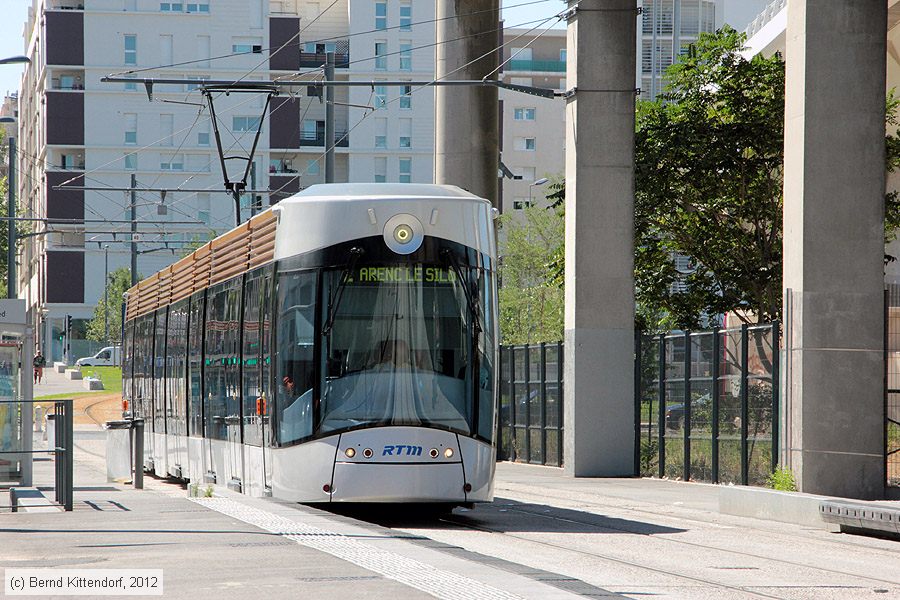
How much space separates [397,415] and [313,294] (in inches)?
56.7

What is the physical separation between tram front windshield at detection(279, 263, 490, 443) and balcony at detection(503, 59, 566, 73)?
10286 centimetres

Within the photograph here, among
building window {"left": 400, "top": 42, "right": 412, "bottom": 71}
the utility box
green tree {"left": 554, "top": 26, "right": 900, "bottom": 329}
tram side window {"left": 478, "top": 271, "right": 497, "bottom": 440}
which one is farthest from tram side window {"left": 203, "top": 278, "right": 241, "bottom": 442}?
building window {"left": 400, "top": 42, "right": 412, "bottom": 71}

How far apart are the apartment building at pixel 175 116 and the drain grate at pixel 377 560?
90.3 m

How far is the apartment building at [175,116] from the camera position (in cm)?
10375

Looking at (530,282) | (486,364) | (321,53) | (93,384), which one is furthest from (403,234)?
(321,53)

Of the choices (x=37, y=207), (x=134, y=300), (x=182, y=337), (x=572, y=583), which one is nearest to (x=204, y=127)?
(x=37, y=207)

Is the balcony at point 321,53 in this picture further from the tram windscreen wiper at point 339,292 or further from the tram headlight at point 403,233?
the tram windscreen wiper at point 339,292

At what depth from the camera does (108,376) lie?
84938mm

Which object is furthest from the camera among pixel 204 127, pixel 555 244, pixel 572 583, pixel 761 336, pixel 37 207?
pixel 37 207

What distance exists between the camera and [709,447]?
22.7m

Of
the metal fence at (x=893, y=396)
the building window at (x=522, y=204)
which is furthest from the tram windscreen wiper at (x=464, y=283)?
the building window at (x=522, y=204)

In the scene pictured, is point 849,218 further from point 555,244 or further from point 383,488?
point 555,244

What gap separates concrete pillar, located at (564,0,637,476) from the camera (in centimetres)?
2534

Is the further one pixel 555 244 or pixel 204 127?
pixel 204 127
